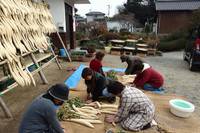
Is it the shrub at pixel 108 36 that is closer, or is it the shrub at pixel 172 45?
the shrub at pixel 108 36

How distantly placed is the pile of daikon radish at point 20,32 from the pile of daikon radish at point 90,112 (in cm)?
145

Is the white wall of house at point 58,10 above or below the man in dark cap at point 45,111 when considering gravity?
above

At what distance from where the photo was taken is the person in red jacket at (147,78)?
599 centimetres

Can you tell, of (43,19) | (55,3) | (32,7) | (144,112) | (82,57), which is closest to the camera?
(144,112)

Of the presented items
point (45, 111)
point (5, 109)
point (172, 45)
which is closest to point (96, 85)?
point (5, 109)

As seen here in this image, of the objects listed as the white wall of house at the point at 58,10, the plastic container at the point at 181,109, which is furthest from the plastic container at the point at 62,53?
the plastic container at the point at 181,109

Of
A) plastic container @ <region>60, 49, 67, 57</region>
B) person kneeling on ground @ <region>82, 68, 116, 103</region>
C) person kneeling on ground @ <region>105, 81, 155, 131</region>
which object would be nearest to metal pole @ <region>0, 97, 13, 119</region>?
person kneeling on ground @ <region>82, 68, 116, 103</region>

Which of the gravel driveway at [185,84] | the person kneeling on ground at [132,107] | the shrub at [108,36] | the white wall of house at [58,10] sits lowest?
the gravel driveway at [185,84]

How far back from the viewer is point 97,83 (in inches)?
195

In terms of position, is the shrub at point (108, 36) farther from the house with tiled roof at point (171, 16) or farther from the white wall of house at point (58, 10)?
the house with tiled roof at point (171, 16)

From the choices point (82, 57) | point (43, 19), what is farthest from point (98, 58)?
point (82, 57)

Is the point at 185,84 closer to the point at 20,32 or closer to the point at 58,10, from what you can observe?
the point at 20,32

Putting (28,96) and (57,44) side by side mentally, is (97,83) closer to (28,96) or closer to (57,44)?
(28,96)

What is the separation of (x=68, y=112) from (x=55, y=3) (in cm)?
903
